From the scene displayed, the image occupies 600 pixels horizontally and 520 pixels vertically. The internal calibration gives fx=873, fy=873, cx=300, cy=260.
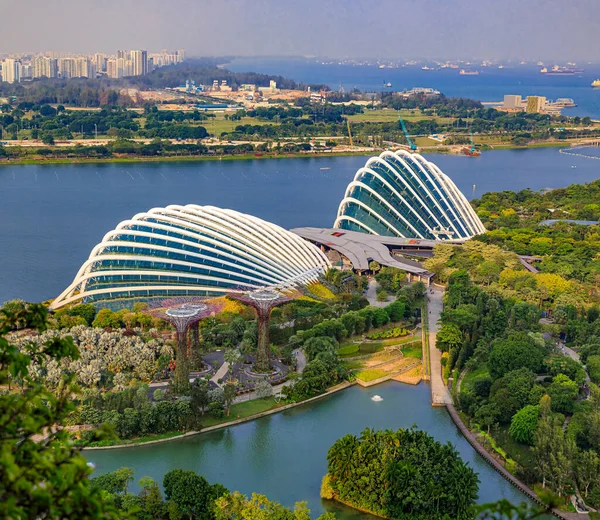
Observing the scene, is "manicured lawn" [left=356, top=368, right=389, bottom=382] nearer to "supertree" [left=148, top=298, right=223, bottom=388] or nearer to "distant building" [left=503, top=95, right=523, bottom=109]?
"supertree" [left=148, top=298, right=223, bottom=388]

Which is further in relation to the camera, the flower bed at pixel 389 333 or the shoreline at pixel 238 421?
the flower bed at pixel 389 333

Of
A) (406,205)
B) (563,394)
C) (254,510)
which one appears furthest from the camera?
(406,205)

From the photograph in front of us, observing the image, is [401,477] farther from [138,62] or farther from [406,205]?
[138,62]

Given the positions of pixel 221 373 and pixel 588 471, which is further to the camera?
pixel 221 373

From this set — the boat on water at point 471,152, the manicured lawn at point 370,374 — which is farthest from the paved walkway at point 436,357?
the boat on water at point 471,152

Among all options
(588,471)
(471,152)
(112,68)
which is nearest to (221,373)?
(588,471)

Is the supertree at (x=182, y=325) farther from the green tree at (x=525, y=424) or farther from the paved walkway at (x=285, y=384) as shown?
the green tree at (x=525, y=424)

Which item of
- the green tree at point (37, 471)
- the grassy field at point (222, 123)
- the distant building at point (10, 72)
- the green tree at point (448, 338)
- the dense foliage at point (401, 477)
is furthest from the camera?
the distant building at point (10, 72)

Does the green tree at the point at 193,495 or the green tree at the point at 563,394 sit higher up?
the green tree at the point at 563,394

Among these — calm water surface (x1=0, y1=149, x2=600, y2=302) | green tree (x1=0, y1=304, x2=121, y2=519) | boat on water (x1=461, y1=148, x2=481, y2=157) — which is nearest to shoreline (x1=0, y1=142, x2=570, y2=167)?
boat on water (x1=461, y1=148, x2=481, y2=157)
